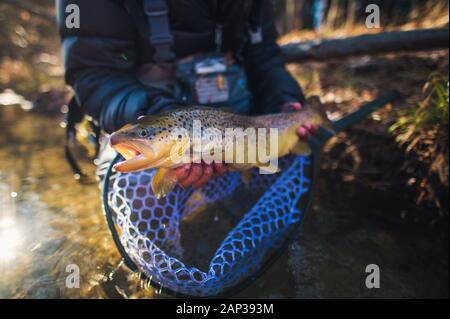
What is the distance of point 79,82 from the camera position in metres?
2.15

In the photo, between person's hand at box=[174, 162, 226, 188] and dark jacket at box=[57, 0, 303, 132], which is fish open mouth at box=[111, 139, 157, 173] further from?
dark jacket at box=[57, 0, 303, 132]

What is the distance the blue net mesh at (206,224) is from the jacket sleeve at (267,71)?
539 mm

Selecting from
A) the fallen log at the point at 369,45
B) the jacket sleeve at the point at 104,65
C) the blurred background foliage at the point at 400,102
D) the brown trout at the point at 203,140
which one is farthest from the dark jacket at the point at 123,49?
the fallen log at the point at 369,45

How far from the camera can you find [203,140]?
1.59 metres

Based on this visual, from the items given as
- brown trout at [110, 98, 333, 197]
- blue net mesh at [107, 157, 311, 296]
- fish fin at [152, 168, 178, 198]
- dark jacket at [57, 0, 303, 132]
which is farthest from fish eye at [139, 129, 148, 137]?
blue net mesh at [107, 157, 311, 296]

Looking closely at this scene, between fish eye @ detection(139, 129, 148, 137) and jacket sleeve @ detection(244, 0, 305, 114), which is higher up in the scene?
jacket sleeve @ detection(244, 0, 305, 114)

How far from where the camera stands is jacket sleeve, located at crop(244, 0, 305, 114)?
2.76 meters

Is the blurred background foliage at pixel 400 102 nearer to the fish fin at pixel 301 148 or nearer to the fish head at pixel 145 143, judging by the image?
the fish fin at pixel 301 148

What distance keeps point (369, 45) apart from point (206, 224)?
2694mm

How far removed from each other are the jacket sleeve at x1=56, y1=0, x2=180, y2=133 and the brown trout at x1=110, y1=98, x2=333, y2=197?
1.41ft

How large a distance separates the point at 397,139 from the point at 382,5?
13.5 feet

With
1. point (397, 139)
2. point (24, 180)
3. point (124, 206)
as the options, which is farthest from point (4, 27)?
point (397, 139)

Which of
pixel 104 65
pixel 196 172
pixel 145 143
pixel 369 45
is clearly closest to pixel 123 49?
pixel 104 65

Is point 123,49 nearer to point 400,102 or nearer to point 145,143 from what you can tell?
point 145,143
